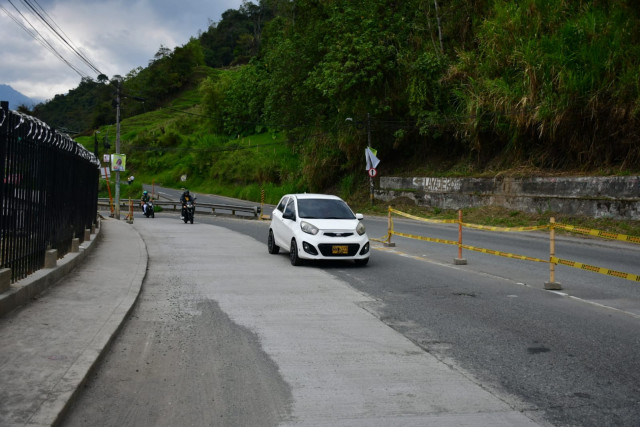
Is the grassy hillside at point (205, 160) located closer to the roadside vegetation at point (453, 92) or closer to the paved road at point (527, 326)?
the roadside vegetation at point (453, 92)

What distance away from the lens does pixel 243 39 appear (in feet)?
542

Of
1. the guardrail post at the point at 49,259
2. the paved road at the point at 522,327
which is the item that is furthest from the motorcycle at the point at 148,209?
the guardrail post at the point at 49,259

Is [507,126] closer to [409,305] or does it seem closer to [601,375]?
[409,305]

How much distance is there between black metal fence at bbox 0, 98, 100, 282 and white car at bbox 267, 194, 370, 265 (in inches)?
187

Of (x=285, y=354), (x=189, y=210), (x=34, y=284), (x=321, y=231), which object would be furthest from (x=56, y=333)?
(x=189, y=210)

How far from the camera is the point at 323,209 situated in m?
14.4

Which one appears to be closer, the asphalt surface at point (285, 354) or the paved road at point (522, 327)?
the asphalt surface at point (285, 354)

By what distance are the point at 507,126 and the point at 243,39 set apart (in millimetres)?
144324

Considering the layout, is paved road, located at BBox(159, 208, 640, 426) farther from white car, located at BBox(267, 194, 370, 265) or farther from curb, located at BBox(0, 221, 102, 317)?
curb, located at BBox(0, 221, 102, 317)

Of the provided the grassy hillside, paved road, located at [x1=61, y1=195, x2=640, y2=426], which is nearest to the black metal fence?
paved road, located at [x1=61, y1=195, x2=640, y2=426]

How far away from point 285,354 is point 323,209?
836 centimetres

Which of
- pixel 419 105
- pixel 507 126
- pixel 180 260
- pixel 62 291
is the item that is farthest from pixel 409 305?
pixel 419 105

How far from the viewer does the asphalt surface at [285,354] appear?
446cm

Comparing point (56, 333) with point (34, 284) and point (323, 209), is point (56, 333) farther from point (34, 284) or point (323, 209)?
point (323, 209)
